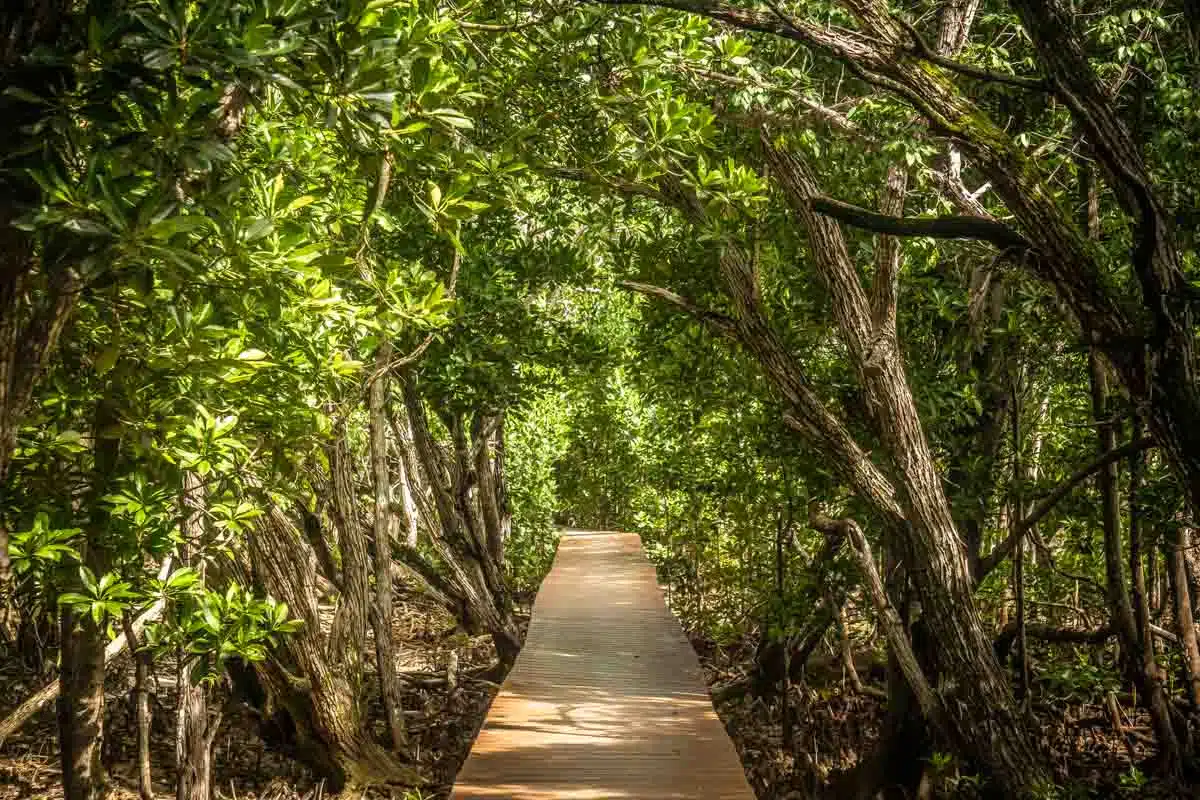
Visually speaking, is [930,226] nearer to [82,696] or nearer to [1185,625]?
[82,696]

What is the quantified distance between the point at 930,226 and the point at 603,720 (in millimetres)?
2994

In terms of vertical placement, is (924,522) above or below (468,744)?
above

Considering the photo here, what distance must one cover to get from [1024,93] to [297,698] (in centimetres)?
558

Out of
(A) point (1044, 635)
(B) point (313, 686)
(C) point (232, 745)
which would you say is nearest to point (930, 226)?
(B) point (313, 686)

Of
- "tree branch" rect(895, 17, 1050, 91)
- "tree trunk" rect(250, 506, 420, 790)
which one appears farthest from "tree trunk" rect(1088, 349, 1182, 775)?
"tree trunk" rect(250, 506, 420, 790)

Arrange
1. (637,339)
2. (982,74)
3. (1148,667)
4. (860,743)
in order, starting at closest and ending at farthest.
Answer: (982,74) → (1148,667) → (860,743) → (637,339)

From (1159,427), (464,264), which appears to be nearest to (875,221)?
(1159,427)

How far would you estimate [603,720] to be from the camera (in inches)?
199

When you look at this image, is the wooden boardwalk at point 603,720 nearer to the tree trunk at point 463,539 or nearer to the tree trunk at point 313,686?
the tree trunk at point 313,686

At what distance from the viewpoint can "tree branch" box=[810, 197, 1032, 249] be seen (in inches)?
124

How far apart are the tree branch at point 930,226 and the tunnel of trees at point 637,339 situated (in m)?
0.03

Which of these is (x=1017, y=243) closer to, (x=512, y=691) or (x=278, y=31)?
(x=278, y=31)

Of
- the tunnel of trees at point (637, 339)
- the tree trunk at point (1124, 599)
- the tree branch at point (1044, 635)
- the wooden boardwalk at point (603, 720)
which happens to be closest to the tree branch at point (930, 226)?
the tunnel of trees at point (637, 339)

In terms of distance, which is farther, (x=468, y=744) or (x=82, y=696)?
(x=468, y=744)
